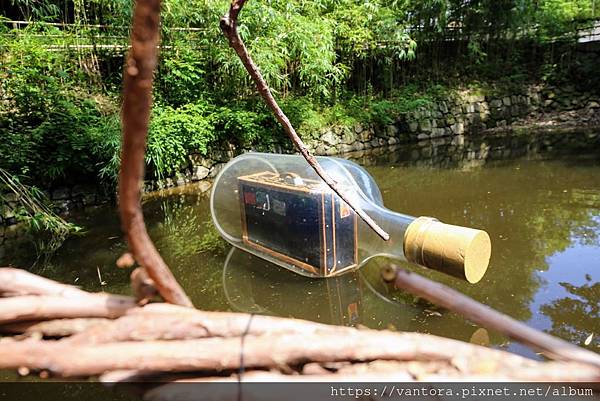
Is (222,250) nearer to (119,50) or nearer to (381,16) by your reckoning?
(119,50)

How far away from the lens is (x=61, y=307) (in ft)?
1.92

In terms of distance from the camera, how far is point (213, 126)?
7.21 metres

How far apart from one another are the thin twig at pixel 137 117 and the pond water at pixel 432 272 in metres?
0.88

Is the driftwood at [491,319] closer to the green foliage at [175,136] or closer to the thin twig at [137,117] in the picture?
the thin twig at [137,117]

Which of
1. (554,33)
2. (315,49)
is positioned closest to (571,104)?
(554,33)

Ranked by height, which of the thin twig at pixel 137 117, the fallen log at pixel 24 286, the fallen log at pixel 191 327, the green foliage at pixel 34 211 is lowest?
the green foliage at pixel 34 211

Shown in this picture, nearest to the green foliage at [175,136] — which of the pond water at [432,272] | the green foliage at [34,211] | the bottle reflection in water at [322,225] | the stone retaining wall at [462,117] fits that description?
the pond water at [432,272]

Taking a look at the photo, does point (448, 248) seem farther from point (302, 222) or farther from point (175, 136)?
point (175, 136)

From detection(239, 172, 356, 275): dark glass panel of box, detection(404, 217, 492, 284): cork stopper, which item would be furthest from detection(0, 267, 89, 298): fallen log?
detection(239, 172, 356, 275): dark glass panel of box

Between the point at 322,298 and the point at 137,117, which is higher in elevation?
the point at 137,117

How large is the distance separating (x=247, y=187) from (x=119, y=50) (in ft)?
17.0

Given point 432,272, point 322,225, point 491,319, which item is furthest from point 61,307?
point 432,272

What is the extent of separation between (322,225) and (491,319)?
2.32 m

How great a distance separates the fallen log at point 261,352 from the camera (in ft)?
1.66
